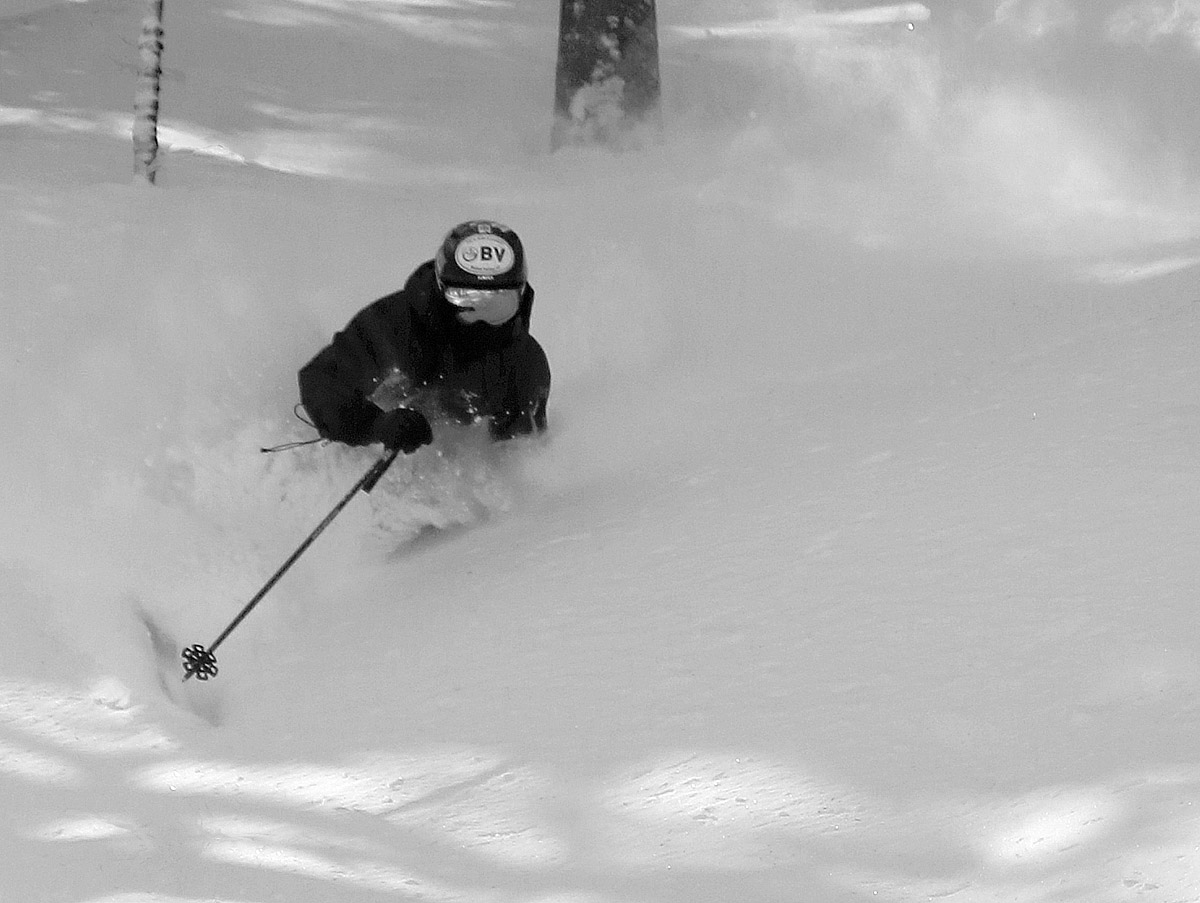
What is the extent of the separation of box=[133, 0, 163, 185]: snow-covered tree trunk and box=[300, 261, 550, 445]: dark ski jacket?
7.41ft

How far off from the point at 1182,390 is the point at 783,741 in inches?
87.6

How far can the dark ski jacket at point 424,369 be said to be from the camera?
14.9 feet

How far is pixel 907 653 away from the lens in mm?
2793

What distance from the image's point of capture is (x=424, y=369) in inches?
186

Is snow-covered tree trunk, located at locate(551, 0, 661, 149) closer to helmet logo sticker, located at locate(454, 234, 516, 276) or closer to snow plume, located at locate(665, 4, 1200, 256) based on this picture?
snow plume, located at locate(665, 4, 1200, 256)

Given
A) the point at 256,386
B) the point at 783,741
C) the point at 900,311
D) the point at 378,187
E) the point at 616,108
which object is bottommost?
the point at 783,741

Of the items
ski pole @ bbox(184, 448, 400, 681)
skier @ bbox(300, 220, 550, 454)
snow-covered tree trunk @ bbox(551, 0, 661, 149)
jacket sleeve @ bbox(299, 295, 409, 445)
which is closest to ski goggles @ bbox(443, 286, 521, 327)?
skier @ bbox(300, 220, 550, 454)

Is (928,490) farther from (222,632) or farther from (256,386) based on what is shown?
(256,386)

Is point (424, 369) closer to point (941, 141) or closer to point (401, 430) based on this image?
point (401, 430)

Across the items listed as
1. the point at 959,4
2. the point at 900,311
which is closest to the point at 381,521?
the point at 900,311

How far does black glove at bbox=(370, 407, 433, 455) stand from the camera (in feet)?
14.4

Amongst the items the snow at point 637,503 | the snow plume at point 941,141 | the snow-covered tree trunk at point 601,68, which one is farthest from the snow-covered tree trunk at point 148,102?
the snow plume at point 941,141

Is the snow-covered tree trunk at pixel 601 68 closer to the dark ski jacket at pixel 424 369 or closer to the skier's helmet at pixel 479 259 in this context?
the dark ski jacket at pixel 424 369

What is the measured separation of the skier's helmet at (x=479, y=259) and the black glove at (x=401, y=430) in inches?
18.3
